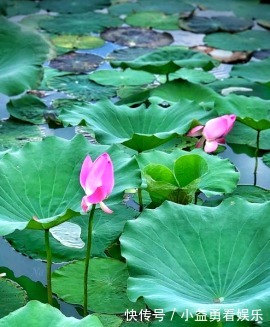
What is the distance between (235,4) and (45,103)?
5.95ft

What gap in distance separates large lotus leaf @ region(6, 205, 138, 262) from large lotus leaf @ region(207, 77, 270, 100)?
1.16 metres

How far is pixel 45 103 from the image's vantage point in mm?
2969

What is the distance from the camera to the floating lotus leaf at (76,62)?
132 inches

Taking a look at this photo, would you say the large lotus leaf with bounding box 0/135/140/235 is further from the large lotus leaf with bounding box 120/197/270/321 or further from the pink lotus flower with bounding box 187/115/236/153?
the pink lotus flower with bounding box 187/115/236/153

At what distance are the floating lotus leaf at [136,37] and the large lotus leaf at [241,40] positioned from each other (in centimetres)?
22

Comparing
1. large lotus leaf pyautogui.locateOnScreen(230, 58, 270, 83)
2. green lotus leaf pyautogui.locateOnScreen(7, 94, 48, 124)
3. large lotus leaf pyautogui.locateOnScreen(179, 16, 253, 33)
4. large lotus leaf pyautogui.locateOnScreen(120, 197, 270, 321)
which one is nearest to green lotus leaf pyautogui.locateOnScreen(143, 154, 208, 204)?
large lotus leaf pyautogui.locateOnScreen(120, 197, 270, 321)

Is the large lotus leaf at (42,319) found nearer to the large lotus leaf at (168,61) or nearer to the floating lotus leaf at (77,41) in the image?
the large lotus leaf at (168,61)

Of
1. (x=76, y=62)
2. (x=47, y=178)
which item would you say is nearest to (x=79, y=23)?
(x=76, y=62)

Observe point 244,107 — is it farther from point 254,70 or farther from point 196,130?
point 254,70

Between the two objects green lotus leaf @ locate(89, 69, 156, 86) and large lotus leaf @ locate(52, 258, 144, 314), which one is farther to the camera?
green lotus leaf @ locate(89, 69, 156, 86)

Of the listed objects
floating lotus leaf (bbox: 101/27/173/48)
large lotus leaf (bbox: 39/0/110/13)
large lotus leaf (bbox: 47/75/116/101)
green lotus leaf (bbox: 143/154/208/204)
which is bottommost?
large lotus leaf (bbox: 39/0/110/13)

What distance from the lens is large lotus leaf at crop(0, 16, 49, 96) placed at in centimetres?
261

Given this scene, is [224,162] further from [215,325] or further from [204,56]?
[204,56]

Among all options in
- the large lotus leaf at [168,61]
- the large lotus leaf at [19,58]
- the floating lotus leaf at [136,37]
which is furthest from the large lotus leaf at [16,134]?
A: the floating lotus leaf at [136,37]
